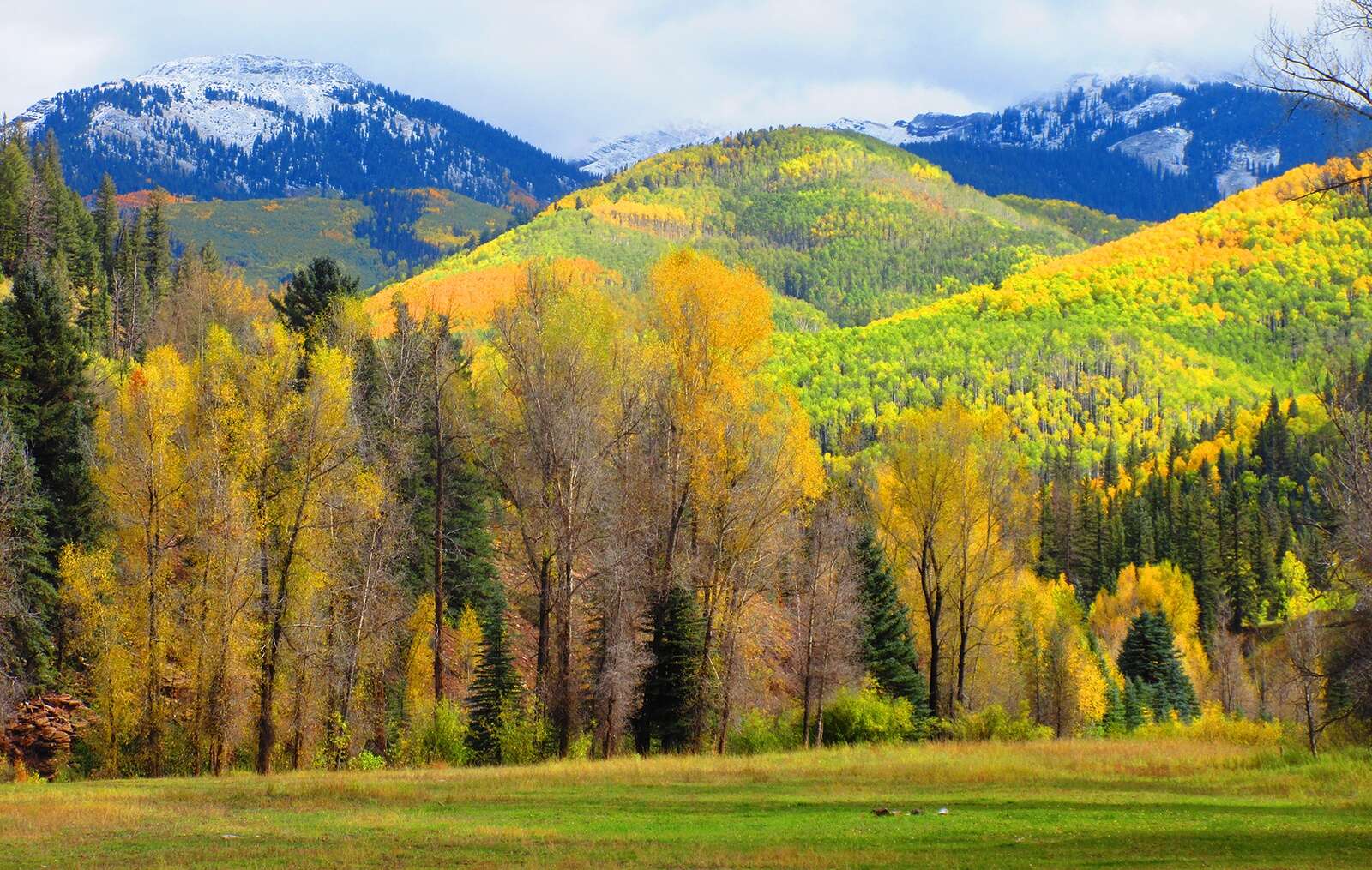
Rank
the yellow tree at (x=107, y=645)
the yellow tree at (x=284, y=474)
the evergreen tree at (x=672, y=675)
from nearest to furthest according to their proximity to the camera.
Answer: the yellow tree at (x=284, y=474)
the yellow tree at (x=107, y=645)
the evergreen tree at (x=672, y=675)

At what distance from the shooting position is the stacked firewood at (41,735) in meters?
36.8

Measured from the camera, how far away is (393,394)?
38.9m

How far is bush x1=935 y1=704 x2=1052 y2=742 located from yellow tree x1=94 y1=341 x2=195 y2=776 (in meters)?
27.6

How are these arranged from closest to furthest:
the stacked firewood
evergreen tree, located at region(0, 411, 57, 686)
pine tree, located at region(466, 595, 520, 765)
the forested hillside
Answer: the forested hillside, the stacked firewood, pine tree, located at region(466, 595, 520, 765), evergreen tree, located at region(0, 411, 57, 686)

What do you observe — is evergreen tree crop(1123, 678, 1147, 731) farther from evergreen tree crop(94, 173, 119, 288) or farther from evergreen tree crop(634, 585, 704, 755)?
evergreen tree crop(94, 173, 119, 288)

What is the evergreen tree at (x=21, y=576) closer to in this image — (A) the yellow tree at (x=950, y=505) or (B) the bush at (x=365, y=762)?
(B) the bush at (x=365, y=762)

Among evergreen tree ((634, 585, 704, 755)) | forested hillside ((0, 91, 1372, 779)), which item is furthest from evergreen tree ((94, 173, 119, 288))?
evergreen tree ((634, 585, 704, 755))

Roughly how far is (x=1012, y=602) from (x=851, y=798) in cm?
3554

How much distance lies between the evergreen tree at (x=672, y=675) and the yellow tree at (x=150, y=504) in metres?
15.3

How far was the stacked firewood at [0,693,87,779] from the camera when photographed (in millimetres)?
36812

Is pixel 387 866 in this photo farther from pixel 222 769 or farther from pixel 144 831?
pixel 222 769

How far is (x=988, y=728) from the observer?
4409 cm

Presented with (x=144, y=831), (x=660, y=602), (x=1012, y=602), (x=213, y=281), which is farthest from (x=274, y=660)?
(x=213, y=281)

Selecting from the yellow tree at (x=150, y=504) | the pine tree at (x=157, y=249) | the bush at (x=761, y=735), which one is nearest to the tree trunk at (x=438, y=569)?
the yellow tree at (x=150, y=504)
